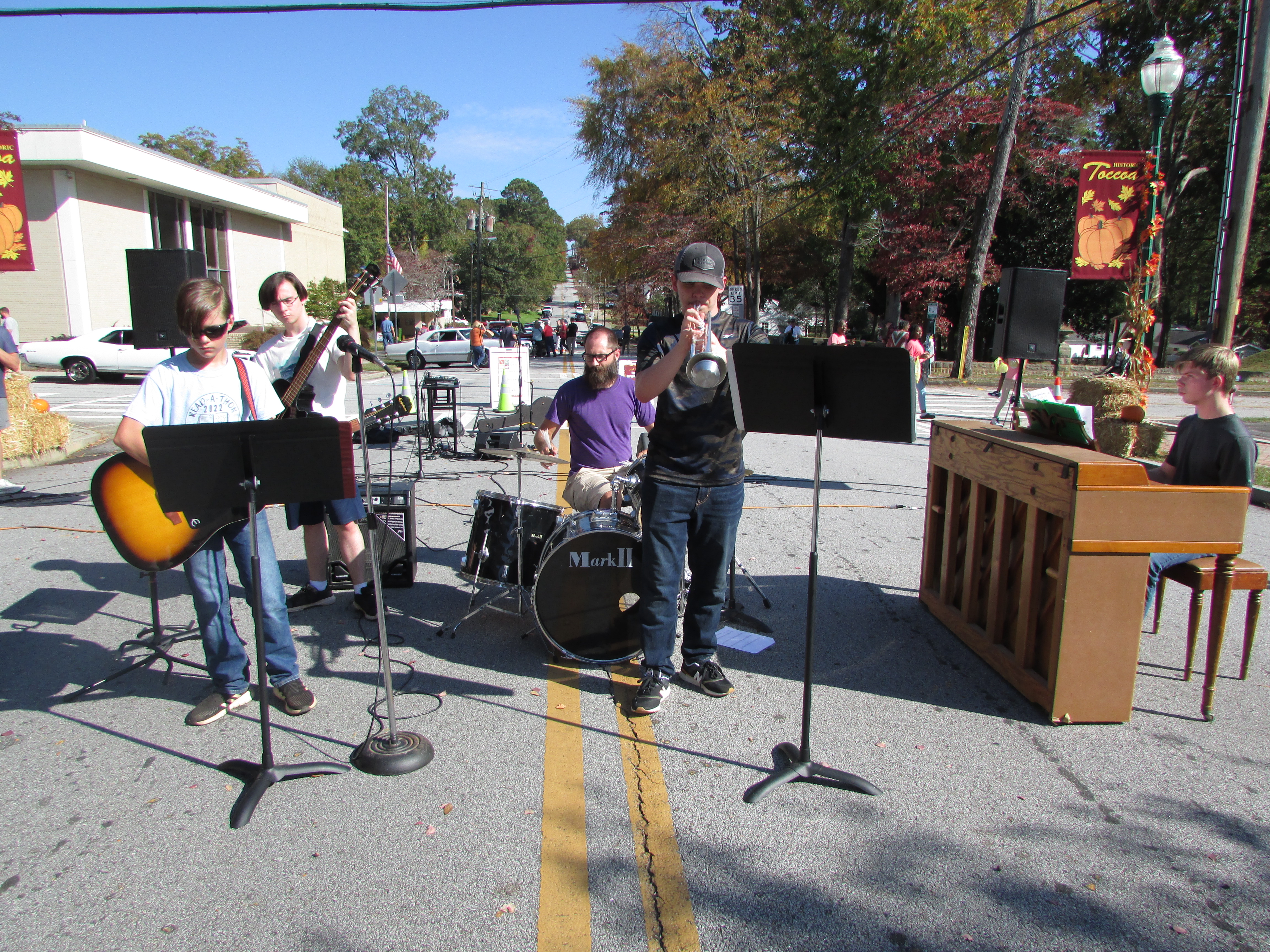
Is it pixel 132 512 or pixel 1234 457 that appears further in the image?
pixel 1234 457

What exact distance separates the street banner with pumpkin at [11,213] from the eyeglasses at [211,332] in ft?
26.6

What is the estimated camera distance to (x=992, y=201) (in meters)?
23.1

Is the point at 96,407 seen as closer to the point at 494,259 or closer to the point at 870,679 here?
the point at 870,679

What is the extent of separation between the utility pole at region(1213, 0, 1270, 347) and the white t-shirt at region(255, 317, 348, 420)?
32.5 ft

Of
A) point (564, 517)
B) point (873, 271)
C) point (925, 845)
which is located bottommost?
point (925, 845)

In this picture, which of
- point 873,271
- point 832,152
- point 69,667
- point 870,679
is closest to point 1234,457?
point 870,679

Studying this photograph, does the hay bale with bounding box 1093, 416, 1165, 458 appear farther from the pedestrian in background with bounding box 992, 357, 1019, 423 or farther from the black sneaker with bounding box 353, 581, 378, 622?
the black sneaker with bounding box 353, 581, 378, 622

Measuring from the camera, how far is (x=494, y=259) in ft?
259

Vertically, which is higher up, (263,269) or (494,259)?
(494,259)

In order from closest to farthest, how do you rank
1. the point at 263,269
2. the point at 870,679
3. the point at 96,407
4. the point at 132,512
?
the point at 132,512
the point at 870,679
the point at 96,407
the point at 263,269

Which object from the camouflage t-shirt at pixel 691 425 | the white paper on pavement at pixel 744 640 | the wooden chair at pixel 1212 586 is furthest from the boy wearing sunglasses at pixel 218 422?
the wooden chair at pixel 1212 586

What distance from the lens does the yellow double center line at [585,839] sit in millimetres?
2377

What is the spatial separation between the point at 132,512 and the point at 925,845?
143 inches

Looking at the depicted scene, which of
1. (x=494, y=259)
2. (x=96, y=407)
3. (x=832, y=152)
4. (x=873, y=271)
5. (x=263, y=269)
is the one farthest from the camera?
(x=494, y=259)
